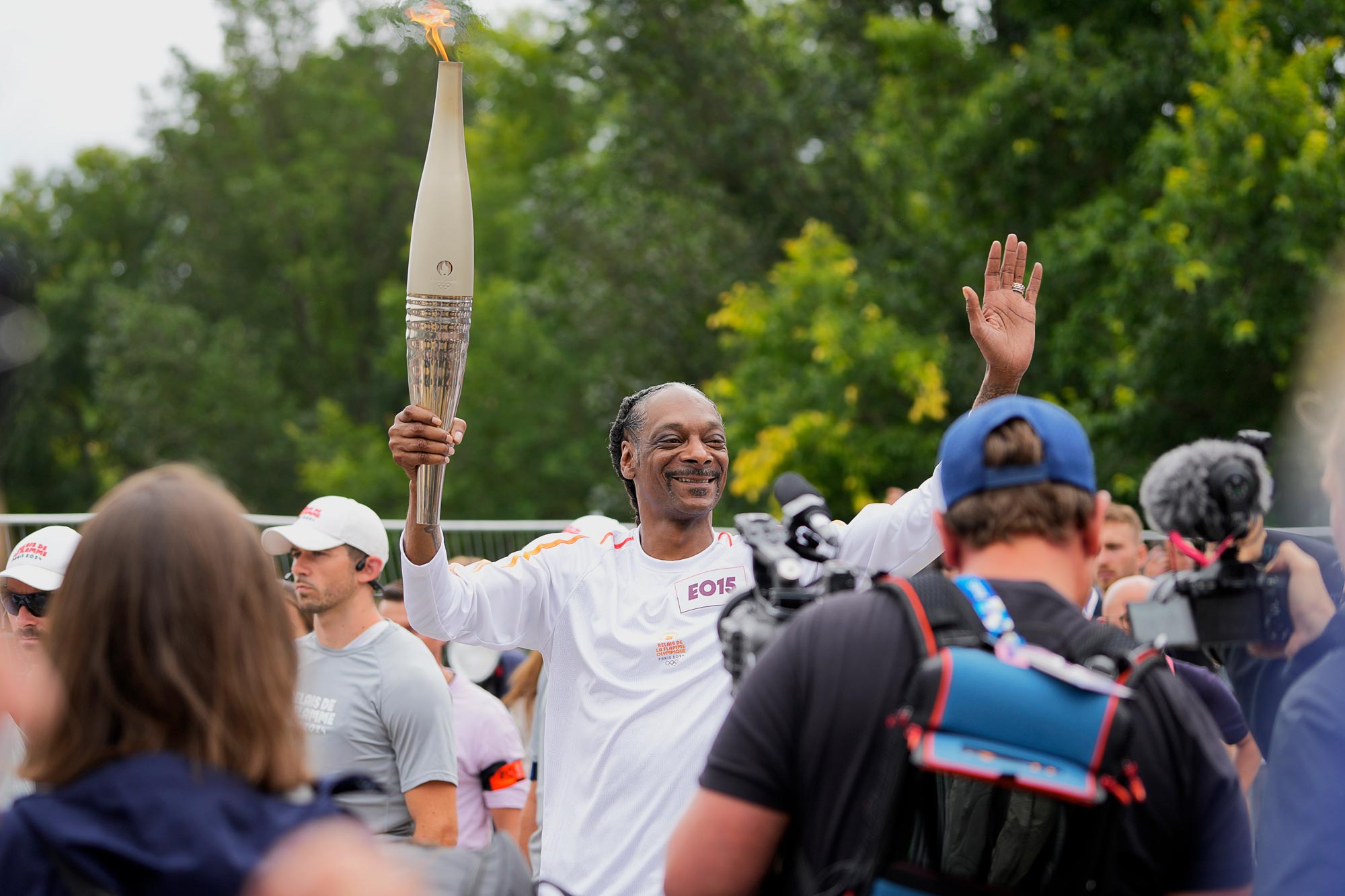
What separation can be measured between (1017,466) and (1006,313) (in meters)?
1.49

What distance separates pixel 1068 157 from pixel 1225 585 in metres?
13.1

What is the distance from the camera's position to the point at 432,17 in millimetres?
3465

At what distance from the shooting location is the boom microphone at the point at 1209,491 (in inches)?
90.1

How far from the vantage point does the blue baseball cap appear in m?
2.20

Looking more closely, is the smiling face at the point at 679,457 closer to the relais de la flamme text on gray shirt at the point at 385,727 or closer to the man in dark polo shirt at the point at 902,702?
the relais de la flamme text on gray shirt at the point at 385,727

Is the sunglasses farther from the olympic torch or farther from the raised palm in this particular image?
the raised palm

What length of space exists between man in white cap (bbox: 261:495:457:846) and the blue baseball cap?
2.50 metres

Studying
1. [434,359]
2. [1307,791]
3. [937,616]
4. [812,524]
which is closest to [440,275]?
[434,359]

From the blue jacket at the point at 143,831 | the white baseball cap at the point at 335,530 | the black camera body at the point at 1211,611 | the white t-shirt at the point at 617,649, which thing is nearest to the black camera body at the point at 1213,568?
the black camera body at the point at 1211,611

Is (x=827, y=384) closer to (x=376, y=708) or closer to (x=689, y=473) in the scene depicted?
(x=376, y=708)

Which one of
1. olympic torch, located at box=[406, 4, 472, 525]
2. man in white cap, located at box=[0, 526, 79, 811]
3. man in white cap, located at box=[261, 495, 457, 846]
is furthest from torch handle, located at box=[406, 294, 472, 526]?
man in white cap, located at box=[0, 526, 79, 811]

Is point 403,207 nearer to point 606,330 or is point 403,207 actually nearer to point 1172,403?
point 606,330

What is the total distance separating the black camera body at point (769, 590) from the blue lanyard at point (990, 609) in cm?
28

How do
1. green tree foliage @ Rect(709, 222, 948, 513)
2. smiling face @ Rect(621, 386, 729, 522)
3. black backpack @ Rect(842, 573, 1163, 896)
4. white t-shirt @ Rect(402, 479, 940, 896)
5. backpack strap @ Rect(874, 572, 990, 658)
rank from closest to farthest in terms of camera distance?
black backpack @ Rect(842, 573, 1163, 896) < backpack strap @ Rect(874, 572, 990, 658) < white t-shirt @ Rect(402, 479, 940, 896) < smiling face @ Rect(621, 386, 729, 522) < green tree foliage @ Rect(709, 222, 948, 513)
